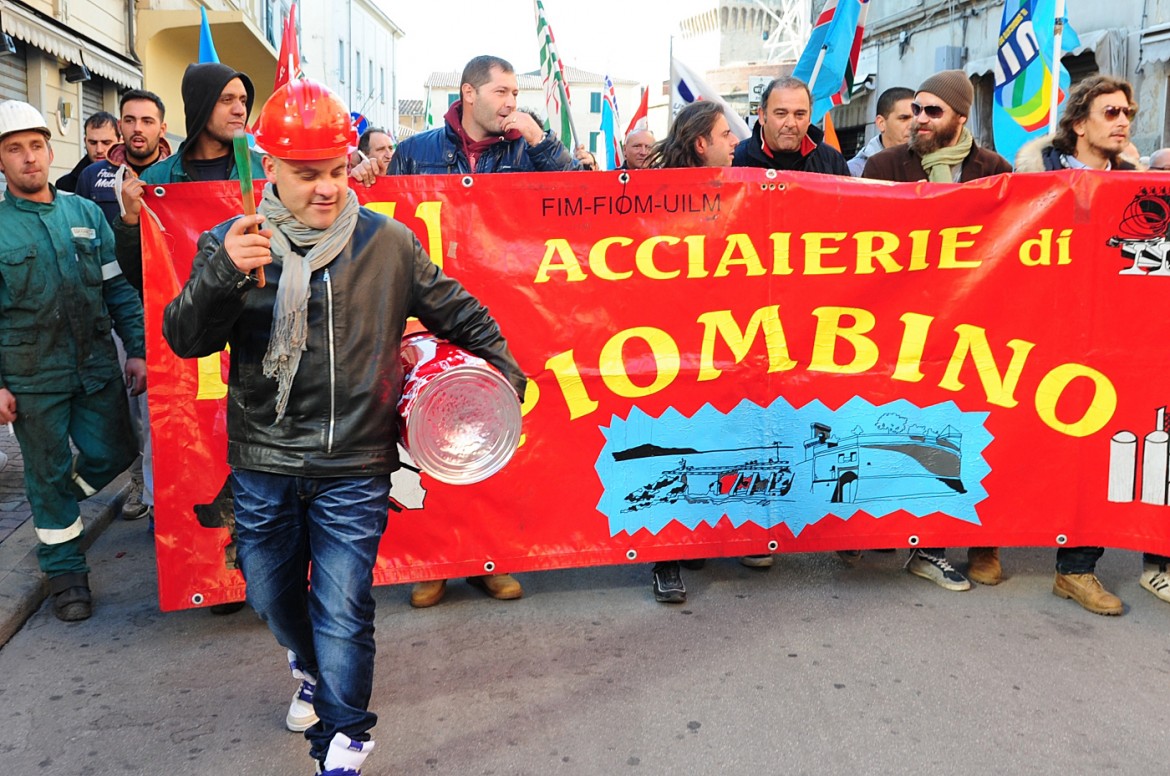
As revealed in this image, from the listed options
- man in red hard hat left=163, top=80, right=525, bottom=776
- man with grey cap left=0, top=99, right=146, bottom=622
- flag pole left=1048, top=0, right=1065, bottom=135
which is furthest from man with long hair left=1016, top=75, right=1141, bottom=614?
man with grey cap left=0, top=99, right=146, bottom=622

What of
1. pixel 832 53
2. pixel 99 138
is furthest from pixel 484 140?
pixel 832 53

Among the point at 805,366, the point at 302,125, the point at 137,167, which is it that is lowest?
the point at 805,366

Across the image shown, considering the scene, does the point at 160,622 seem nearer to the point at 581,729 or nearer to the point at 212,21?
the point at 581,729

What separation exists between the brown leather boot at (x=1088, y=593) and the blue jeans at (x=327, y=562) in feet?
9.96

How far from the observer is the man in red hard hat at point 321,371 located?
2826 millimetres

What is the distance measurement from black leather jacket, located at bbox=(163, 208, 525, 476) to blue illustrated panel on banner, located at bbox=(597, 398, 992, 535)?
1750mm

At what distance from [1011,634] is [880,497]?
2.59ft

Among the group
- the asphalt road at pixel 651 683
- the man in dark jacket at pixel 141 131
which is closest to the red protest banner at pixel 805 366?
the asphalt road at pixel 651 683

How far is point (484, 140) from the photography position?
5414 millimetres

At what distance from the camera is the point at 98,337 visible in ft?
16.0

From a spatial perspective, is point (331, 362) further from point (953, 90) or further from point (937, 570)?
point (953, 90)

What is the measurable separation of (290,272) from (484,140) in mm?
2740

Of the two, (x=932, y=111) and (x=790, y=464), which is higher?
(x=932, y=111)

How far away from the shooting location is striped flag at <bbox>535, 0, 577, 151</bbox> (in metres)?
9.16
